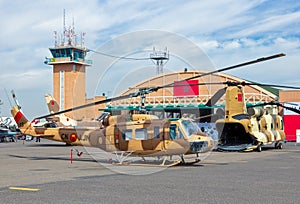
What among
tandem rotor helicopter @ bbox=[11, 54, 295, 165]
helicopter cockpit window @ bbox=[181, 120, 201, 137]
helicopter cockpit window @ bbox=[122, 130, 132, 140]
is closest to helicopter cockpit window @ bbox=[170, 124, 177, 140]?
tandem rotor helicopter @ bbox=[11, 54, 295, 165]

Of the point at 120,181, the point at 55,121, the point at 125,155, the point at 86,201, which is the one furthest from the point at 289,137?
the point at 86,201

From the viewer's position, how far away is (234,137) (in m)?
29.5

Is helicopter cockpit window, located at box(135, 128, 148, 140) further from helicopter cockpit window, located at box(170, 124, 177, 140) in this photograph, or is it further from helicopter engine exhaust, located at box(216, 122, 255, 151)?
helicopter engine exhaust, located at box(216, 122, 255, 151)

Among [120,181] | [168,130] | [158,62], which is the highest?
[158,62]

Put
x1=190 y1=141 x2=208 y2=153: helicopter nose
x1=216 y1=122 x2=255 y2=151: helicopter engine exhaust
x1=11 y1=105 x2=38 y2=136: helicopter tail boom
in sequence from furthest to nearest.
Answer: x1=216 y1=122 x2=255 y2=151: helicopter engine exhaust
x1=11 y1=105 x2=38 y2=136: helicopter tail boom
x1=190 y1=141 x2=208 y2=153: helicopter nose

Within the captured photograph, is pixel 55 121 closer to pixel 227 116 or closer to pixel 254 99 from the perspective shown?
pixel 227 116

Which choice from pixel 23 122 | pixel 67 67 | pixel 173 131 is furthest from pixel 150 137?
pixel 67 67

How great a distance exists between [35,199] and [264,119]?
23.9 metres

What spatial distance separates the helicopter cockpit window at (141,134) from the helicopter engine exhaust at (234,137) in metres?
12.1

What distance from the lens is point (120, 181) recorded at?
1271 centimetres

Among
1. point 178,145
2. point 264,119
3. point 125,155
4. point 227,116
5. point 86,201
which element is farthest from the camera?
point 264,119

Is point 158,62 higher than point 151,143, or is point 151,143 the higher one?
point 158,62

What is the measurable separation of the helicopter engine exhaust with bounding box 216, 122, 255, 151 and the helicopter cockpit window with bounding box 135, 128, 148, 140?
39.7 feet

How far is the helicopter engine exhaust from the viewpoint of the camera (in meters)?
28.5
